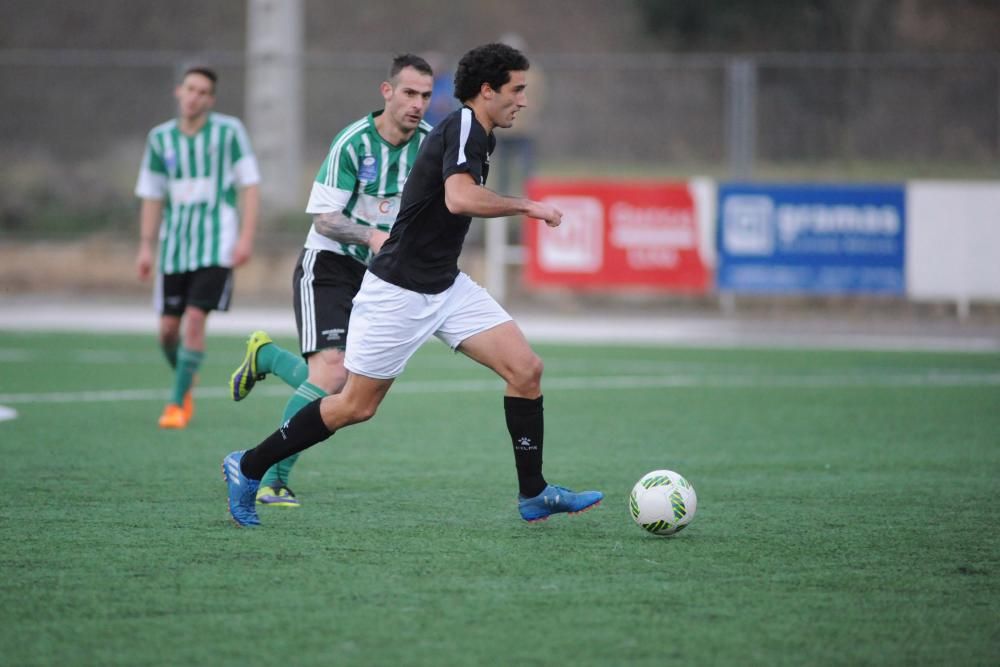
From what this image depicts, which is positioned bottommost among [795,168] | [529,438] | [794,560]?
[794,560]

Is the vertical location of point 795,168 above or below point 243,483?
above

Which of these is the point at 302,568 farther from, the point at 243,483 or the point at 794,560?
the point at 794,560

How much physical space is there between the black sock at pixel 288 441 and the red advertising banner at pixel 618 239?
12.5 meters

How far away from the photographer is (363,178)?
23.7 feet

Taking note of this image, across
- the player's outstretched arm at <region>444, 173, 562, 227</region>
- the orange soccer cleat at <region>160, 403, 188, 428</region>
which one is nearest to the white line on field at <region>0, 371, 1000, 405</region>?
the orange soccer cleat at <region>160, 403, 188, 428</region>

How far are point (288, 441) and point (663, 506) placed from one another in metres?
1.61

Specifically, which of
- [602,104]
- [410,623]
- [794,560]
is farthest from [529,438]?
[602,104]

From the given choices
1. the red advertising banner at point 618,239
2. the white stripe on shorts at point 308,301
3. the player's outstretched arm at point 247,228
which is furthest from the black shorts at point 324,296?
the red advertising banner at point 618,239

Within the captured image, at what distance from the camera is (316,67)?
68.7 feet

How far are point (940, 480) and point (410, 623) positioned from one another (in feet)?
13.2

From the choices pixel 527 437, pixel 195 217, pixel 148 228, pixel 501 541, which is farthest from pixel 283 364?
pixel 148 228

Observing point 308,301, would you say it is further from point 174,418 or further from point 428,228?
point 174,418

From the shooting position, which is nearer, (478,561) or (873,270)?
(478,561)

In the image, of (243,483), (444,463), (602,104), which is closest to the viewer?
(243,483)
